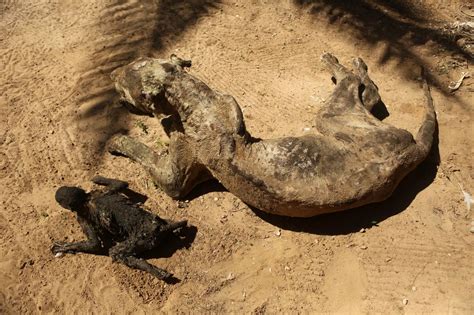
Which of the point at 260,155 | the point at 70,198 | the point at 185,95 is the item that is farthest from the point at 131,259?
the point at 185,95

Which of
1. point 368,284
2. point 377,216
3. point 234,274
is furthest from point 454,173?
point 234,274

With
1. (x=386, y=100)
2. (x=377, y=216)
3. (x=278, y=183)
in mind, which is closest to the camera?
(x=278, y=183)

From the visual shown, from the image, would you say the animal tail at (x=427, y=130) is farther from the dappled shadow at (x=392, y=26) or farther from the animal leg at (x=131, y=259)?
the animal leg at (x=131, y=259)

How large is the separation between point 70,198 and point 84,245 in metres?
0.61

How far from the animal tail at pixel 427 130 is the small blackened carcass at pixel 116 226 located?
10.9ft

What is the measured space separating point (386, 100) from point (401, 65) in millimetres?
947

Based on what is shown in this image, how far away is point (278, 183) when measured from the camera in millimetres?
5715

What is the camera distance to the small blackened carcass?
5793 mm

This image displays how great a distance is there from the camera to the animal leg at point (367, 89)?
7.43 metres

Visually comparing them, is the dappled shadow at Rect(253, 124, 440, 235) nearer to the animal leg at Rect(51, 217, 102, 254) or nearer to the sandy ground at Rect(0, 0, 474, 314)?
the sandy ground at Rect(0, 0, 474, 314)

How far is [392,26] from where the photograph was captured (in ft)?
29.3

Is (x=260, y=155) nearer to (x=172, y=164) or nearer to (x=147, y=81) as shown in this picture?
(x=172, y=164)

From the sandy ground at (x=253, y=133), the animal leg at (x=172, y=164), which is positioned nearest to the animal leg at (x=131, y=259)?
the sandy ground at (x=253, y=133)

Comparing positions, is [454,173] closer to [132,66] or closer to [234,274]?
[234,274]
